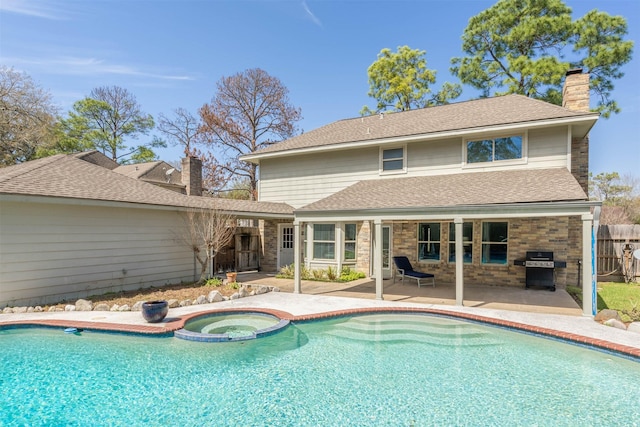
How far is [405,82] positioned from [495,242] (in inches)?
700

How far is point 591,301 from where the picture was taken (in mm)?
7688

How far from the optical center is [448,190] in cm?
1030

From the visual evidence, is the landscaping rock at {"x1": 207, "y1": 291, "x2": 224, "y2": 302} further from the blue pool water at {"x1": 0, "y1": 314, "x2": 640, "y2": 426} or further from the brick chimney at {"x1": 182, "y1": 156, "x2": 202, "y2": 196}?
the brick chimney at {"x1": 182, "y1": 156, "x2": 202, "y2": 196}

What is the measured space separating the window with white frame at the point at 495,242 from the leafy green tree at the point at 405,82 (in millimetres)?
16229

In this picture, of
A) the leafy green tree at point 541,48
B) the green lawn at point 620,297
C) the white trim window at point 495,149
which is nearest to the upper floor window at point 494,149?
the white trim window at point 495,149

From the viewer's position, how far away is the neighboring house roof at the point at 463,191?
→ 28.0 ft

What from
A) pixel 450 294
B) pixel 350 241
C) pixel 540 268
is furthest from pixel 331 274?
pixel 540 268

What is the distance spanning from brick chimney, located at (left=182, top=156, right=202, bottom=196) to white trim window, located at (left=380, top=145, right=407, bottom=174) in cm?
1065

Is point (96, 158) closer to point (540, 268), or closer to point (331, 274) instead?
point (331, 274)

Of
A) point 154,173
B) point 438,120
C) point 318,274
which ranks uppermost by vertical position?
point 438,120

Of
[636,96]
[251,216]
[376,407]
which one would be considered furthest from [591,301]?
[636,96]

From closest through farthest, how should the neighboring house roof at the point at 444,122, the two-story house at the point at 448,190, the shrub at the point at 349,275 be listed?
the two-story house at the point at 448,190 < the neighboring house roof at the point at 444,122 < the shrub at the point at 349,275

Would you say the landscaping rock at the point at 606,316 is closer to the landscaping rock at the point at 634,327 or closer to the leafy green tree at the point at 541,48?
the landscaping rock at the point at 634,327

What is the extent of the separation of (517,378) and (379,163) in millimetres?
9634
